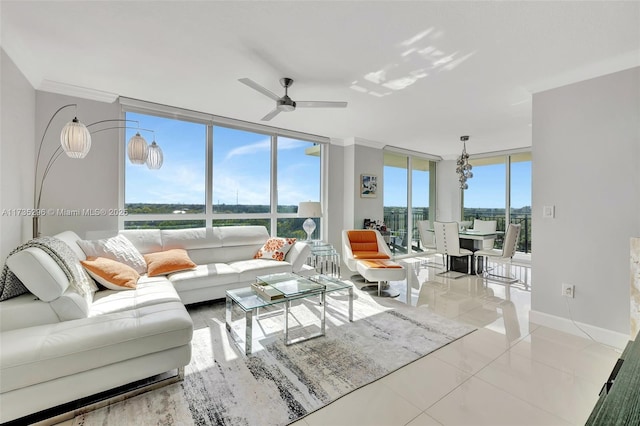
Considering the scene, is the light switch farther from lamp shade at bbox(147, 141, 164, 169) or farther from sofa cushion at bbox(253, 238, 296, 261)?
lamp shade at bbox(147, 141, 164, 169)

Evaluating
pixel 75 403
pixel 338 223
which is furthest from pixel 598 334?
pixel 75 403

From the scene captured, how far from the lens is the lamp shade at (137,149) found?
2973 mm

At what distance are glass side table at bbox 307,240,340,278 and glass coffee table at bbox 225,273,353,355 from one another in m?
1.29

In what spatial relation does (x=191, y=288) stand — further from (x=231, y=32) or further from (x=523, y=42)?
(x=523, y=42)

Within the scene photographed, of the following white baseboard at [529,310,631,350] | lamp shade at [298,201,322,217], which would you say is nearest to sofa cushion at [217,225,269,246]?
lamp shade at [298,201,322,217]

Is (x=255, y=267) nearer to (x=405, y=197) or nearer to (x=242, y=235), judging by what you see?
(x=242, y=235)

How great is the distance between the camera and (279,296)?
253 cm

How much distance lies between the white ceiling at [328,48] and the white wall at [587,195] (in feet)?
0.90

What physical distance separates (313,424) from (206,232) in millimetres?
2904

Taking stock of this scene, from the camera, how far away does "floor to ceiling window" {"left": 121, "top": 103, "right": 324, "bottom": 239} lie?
3801 mm

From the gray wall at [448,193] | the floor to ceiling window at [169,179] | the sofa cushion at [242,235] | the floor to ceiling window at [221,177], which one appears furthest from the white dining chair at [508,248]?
the floor to ceiling window at [169,179]

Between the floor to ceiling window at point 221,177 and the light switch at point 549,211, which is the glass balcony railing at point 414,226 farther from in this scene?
the light switch at point 549,211

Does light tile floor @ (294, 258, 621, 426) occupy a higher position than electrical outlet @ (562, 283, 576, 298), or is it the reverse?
electrical outlet @ (562, 283, 576, 298)

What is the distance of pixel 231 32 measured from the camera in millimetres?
2146
